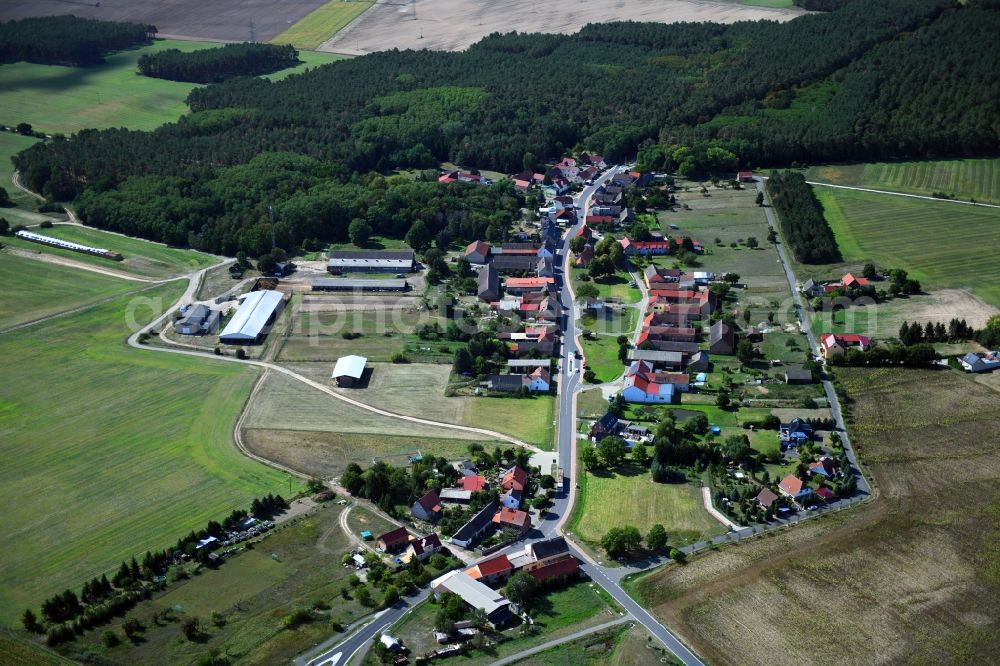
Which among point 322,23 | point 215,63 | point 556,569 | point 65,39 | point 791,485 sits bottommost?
point 556,569

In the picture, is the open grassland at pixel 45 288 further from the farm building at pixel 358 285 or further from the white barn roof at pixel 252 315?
the farm building at pixel 358 285

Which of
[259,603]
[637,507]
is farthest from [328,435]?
[637,507]

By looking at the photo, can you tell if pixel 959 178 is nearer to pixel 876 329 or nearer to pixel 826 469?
pixel 876 329

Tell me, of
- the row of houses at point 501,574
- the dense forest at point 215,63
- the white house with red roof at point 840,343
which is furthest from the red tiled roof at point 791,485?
A: the dense forest at point 215,63

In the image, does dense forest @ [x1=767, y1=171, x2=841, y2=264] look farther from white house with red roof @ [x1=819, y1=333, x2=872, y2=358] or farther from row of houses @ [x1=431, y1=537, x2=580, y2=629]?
row of houses @ [x1=431, y1=537, x2=580, y2=629]

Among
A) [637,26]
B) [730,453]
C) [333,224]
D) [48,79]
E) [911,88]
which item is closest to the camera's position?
[730,453]

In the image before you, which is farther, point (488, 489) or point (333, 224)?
point (333, 224)

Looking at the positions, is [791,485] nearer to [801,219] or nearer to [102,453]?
[102,453]

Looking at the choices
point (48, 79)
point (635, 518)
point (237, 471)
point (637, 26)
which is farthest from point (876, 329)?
point (48, 79)
